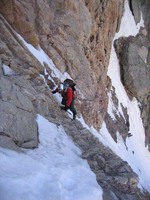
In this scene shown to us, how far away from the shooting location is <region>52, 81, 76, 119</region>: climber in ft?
41.1

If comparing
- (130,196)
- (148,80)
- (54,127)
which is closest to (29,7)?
(54,127)

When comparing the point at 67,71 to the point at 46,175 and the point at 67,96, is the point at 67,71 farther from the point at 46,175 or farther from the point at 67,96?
the point at 46,175

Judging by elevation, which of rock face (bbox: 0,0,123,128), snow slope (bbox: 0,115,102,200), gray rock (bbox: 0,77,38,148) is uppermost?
rock face (bbox: 0,0,123,128)

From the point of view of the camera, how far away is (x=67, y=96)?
12.5 m

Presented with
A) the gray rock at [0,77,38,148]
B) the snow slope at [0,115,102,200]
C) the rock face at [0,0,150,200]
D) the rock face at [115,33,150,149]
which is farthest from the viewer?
the rock face at [115,33,150,149]

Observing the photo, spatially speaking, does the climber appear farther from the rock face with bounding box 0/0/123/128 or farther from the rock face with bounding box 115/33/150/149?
the rock face with bounding box 115/33/150/149

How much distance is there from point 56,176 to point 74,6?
1313cm

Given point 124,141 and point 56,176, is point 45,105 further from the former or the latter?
point 124,141

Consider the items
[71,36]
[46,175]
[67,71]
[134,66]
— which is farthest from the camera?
[134,66]

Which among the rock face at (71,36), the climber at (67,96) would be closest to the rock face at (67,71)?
the rock face at (71,36)

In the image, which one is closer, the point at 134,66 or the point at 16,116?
the point at 16,116

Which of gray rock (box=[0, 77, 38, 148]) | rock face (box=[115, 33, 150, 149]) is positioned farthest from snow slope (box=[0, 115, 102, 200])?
rock face (box=[115, 33, 150, 149])

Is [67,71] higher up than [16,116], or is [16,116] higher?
[67,71]

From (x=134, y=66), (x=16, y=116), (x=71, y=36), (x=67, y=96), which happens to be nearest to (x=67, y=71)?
(x=71, y=36)
